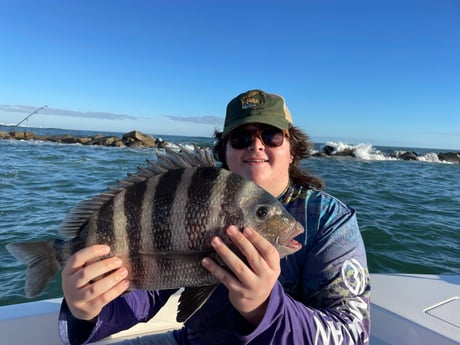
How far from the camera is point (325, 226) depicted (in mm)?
1813

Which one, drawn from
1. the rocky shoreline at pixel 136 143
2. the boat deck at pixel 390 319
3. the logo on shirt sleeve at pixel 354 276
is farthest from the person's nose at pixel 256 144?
the rocky shoreline at pixel 136 143

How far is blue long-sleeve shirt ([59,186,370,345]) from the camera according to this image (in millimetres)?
1362

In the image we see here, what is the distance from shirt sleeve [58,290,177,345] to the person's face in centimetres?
99

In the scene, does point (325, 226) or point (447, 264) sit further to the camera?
point (447, 264)

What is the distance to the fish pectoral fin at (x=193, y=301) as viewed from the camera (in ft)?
4.85

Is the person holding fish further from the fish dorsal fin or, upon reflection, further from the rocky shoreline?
the rocky shoreline

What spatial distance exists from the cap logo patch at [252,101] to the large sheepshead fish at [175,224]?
2.02ft

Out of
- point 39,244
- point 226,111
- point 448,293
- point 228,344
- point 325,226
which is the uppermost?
point 226,111

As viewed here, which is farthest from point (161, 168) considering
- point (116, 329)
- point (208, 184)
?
point (116, 329)

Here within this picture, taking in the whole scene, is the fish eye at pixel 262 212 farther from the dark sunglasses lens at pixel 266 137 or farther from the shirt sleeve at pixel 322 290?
the dark sunglasses lens at pixel 266 137

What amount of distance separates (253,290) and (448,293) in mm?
2868

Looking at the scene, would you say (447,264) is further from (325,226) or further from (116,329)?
(116,329)

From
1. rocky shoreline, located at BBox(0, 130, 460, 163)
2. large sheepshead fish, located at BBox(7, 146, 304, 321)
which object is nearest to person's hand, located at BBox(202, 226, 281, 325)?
large sheepshead fish, located at BBox(7, 146, 304, 321)

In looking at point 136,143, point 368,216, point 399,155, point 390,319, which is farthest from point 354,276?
point 399,155
